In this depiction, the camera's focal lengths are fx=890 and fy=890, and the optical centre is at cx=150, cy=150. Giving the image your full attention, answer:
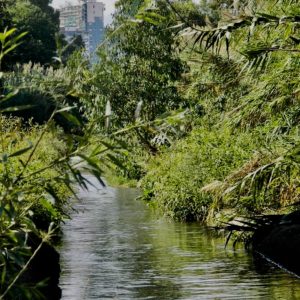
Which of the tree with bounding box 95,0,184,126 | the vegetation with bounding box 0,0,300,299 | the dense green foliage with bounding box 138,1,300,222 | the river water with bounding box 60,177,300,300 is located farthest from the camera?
the tree with bounding box 95,0,184,126

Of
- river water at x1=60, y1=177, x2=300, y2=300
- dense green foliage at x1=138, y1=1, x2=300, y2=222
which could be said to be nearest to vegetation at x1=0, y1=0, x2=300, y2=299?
dense green foliage at x1=138, y1=1, x2=300, y2=222

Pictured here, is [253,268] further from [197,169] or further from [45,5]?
[45,5]

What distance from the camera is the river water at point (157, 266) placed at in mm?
11047

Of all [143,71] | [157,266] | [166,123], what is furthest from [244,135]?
[143,71]

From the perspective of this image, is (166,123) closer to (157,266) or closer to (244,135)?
(157,266)

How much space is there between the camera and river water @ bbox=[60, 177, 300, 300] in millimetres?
11047

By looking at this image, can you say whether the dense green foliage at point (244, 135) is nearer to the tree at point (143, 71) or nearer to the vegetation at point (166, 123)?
the vegetation at point (166, 123)

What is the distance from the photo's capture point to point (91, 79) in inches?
196

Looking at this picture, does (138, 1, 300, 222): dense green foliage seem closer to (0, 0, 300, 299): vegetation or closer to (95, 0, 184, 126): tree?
(0, 0, 300, 299): vegetation

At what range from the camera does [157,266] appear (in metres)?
13.1

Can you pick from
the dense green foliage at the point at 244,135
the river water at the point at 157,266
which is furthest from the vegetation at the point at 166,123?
the river water at the point at 157,266

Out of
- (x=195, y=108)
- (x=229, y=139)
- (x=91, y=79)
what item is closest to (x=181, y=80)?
(x=195, y=108)

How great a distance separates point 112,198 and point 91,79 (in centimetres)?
2109

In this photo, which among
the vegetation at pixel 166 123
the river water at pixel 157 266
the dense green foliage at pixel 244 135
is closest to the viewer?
the vegetation at pixel 166 123
